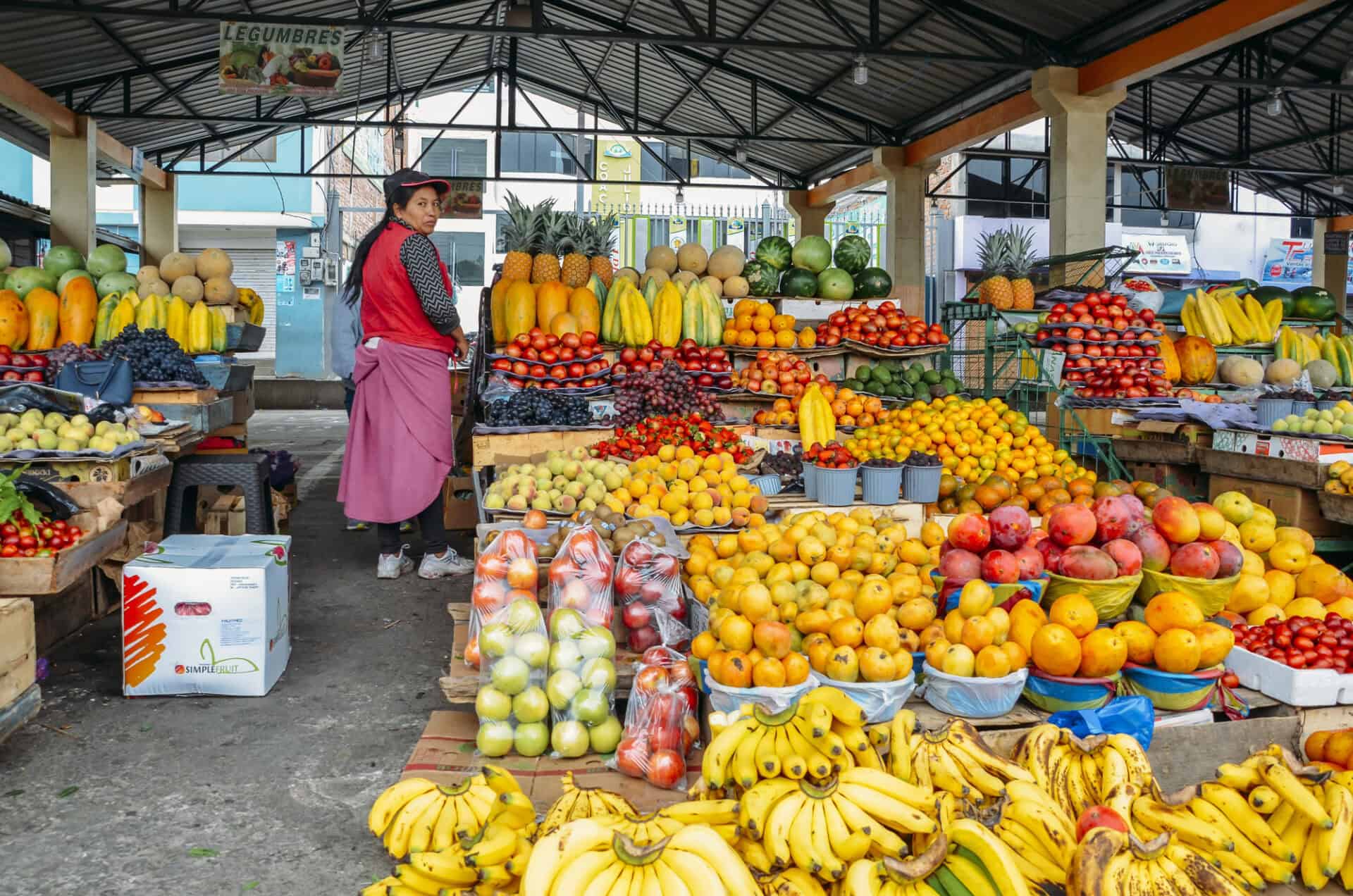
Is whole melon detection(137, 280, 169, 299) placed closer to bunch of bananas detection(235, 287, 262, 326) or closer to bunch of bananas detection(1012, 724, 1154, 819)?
bunch of bananas detection(235, 287, 262, 326)

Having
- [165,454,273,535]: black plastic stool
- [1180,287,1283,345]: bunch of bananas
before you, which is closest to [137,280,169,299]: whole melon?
[165,454,273,535]: black plastic stool

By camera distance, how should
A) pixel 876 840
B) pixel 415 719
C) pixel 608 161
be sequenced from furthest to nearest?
pixel 608 161 < pixel 415 719 < pixel 876 840

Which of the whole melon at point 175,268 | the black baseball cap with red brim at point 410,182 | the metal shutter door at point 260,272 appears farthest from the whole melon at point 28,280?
the metal shutter door at point 260,272

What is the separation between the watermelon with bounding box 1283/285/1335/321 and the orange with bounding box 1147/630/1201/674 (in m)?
7.33

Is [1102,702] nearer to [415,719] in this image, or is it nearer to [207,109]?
[415,719]

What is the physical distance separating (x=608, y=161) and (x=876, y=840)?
87.4 feet

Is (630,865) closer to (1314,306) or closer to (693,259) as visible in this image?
(693,259)

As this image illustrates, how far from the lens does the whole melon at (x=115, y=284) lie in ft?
24.0

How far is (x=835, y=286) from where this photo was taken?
750 centimetres

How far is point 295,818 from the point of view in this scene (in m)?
2.83

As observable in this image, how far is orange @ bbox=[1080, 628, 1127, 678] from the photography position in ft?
8.88

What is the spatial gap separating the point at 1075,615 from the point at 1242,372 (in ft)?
20.2

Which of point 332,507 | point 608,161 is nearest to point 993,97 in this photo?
point 332,507

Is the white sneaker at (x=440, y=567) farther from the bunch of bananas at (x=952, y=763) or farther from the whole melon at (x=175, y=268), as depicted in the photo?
the bunch of bananas at (x=952, y=763)
